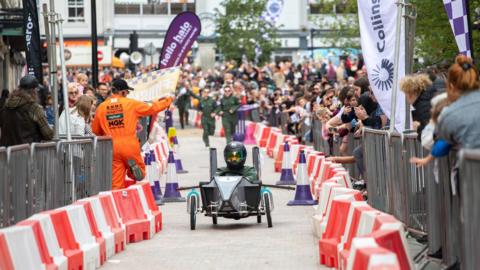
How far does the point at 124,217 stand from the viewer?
51.6 ft

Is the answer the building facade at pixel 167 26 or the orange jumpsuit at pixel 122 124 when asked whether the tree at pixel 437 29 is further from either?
the building facade at pixel 167 26

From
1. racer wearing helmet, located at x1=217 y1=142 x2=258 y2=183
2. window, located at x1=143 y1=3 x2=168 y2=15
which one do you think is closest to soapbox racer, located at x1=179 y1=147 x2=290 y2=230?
racer wearing helmet, located at x1=217 y1=142 x2=258 y2=183

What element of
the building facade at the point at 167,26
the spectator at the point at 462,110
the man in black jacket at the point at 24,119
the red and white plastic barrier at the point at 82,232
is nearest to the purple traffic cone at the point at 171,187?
the red and white plastic barrier at the point at 82,232

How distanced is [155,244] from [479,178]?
702 centimetres

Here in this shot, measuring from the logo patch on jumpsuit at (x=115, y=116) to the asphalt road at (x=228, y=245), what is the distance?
1.37 meters

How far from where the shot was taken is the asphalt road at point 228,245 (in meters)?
13.3

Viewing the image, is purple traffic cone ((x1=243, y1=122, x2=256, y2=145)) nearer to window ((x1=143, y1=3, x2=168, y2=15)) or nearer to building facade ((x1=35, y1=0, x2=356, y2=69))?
building facade ((x1=35, y1=0, x2=356, y2=69))

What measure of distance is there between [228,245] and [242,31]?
5737 centimetres

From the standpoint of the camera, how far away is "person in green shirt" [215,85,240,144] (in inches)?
1475

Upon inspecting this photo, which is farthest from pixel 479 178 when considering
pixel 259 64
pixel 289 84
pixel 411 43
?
pixel 259 64

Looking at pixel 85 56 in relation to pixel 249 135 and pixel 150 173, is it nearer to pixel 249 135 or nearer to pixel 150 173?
pixel 249 135

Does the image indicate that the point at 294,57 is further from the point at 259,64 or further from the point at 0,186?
the point at 0,186

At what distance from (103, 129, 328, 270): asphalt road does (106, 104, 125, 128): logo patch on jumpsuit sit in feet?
4.49

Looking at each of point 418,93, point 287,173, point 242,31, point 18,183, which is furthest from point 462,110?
point 242,31
